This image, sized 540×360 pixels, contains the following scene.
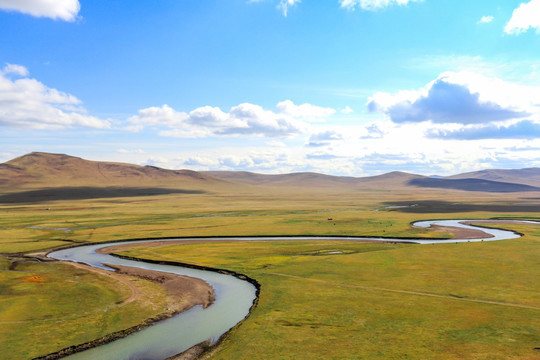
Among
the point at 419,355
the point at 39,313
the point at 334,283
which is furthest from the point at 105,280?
the point at 419,355

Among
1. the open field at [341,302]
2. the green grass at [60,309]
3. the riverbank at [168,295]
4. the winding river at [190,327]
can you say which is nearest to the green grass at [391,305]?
the open field at [341,302]

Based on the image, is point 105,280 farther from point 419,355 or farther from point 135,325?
point 419,355

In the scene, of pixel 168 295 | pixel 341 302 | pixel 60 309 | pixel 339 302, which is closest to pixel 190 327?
pixel 168 295

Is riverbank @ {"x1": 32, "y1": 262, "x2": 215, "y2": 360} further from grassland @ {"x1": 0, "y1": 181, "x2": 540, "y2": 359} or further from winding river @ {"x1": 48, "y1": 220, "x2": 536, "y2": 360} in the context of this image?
grassland @ {"x1": 0, "y1": 181, "x2": 540, "y2": 359}

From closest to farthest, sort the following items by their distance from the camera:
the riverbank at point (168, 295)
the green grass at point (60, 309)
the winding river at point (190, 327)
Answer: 1. the winding river at point (190, 327)
2. the riverbank at point (168, 295)
3. the green grass at point (60, 309)

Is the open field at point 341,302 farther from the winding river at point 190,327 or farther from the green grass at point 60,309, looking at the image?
the winding river at point 190,327

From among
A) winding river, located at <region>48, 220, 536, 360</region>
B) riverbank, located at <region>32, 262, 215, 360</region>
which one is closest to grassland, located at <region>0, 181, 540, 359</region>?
riverbank, located at <region>32, 262, 215, 360</region>

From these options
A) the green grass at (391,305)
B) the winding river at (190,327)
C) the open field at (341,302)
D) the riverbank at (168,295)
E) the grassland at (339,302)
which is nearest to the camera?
the green grass at (391,305)

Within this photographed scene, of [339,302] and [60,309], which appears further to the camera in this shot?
[339,302]

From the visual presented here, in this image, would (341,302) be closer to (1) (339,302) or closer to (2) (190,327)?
(1) (339,302)
